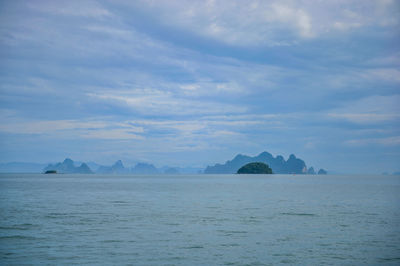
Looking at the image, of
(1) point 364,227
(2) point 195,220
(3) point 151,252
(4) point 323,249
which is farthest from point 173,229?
(1) point 364,227

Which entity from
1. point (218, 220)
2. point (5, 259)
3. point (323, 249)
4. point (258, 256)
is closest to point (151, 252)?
point (258, 256)

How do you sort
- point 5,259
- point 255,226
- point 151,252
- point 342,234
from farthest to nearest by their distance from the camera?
point 255,226 < point 342,234 < point 151,252 < point 5,259

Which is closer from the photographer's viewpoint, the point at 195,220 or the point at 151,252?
the point at 151,252

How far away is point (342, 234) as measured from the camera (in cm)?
3672

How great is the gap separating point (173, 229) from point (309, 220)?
19.4 meters

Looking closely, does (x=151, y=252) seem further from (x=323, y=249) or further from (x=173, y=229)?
(x=323, y=249)

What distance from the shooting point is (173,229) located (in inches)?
1533

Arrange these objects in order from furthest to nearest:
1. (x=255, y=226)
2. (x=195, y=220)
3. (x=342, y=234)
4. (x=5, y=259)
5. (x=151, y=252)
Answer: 1. (x=195, y=220)
2. (x=255, y=226)
3. (x=342, y=234)
4. (x=151, y=252)
5. (x=5, y=259)

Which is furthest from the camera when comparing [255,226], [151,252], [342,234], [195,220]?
[195,220]

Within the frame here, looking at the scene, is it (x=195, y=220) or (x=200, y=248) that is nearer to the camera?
(x=200, y=248)

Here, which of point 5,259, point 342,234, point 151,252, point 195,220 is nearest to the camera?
point 5,259

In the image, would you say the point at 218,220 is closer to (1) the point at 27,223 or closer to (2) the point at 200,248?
(2) the point at 200,248

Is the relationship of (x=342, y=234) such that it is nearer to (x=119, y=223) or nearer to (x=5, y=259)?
(x=119, y=223)

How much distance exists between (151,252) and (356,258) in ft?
54.7
